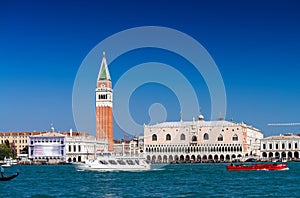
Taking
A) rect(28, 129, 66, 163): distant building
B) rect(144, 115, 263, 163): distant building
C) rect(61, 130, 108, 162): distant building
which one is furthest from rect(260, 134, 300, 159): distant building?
rect(28, 129, 66, 163): distant building

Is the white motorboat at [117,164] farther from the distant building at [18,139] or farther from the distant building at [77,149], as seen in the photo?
the distant building at [18,139]

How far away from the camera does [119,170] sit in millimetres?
61000

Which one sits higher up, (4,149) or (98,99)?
(98,99)

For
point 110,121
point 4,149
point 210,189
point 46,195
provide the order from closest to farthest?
point 46,195 < point 210,189 < point 4,149 < point 110,121

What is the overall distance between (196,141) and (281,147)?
17074mm

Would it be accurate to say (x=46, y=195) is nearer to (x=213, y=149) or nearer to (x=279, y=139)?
(x=213, y=149)

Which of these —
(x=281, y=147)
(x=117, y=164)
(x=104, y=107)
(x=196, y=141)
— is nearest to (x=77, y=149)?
(x=104, y=107)

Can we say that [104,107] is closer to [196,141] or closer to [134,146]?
[134,146]

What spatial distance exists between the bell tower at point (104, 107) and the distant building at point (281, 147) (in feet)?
Result: 92.3

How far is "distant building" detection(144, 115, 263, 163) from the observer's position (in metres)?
104

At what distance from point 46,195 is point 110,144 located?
77.0 m

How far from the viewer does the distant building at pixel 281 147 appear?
110 metres

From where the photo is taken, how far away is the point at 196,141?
104688 millimetres

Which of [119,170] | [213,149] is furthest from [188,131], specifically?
[119,170]
